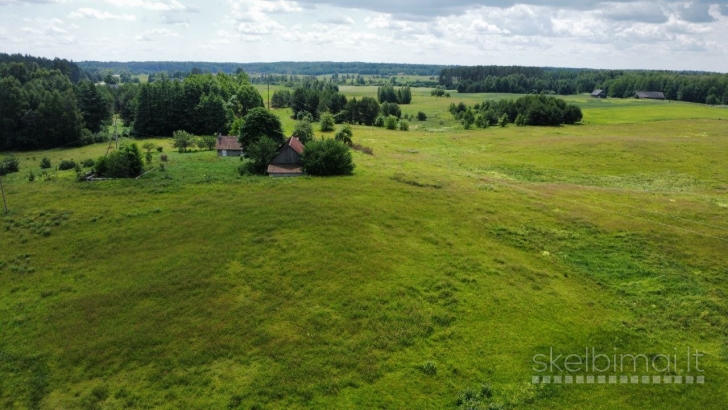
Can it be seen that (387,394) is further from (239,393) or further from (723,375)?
(723,375)

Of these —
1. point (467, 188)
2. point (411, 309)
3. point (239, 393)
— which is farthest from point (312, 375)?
point (467, 188)

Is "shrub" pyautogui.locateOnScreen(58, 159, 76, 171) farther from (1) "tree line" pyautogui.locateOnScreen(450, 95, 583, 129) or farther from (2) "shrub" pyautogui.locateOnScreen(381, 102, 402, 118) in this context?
(2) "shrub" pyautogui.locateOnScreen(381, 102, 402, 118)

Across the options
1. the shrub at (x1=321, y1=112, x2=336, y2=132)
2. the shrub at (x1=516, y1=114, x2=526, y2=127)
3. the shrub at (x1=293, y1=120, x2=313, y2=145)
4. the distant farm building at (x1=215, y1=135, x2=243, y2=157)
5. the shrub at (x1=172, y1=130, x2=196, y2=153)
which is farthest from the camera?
the shrub at (x1=516, y1=114, x2=526, y2=127)

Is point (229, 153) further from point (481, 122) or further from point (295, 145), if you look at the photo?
point (481, 122)

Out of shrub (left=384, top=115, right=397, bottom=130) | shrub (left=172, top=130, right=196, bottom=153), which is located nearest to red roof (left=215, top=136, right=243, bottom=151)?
shrub (left=172, top=130, right=196, bottom=153)

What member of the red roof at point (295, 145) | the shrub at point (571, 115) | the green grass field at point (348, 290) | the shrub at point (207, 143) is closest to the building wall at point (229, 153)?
the shrub at point (207, 143)
